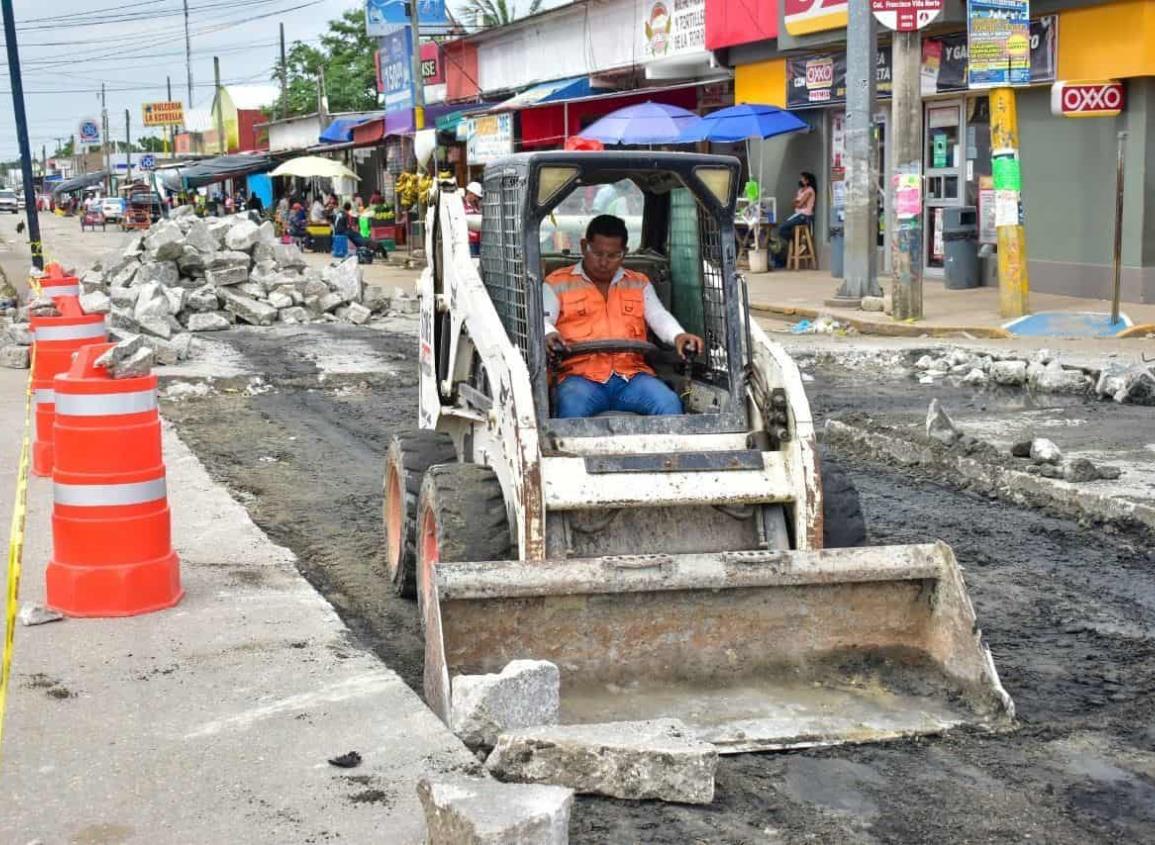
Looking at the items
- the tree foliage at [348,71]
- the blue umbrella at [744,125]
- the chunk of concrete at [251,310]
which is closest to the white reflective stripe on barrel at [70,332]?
the chunk of concrete at [251,310]

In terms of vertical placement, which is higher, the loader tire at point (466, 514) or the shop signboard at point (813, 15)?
the shop signboard at point (813, 15)

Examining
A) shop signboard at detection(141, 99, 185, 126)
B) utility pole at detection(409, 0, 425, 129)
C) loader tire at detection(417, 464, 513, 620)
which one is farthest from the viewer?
shop signboard at detection(141, 99, 185, 126)

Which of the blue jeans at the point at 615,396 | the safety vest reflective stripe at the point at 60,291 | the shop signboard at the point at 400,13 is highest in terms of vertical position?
the shop signboard at the point at 400,13

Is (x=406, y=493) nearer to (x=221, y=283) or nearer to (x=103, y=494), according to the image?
(x=103, y=494)

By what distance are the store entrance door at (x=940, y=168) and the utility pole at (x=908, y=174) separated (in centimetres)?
433

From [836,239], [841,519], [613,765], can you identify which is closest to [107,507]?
[613,765]

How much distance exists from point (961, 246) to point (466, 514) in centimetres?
1691

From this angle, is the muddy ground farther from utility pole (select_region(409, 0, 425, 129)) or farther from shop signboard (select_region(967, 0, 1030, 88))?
utility pole (select_region(409, 0, 425, 129))

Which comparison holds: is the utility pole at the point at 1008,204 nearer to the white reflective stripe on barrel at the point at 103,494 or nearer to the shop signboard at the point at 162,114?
the white reflective stripe on barrel at the point at 103,494

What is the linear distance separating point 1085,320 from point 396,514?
1166 cm

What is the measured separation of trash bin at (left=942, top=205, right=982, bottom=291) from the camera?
842 inches

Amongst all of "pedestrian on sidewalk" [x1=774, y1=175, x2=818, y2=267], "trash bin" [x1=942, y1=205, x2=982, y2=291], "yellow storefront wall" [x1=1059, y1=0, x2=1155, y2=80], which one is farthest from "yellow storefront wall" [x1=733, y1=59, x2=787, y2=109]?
"yellow storefront wall" [x1=1059, y1=0, x2=1155, y2=80]

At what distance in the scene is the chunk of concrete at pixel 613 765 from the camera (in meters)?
4.42

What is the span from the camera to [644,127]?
25031mm
